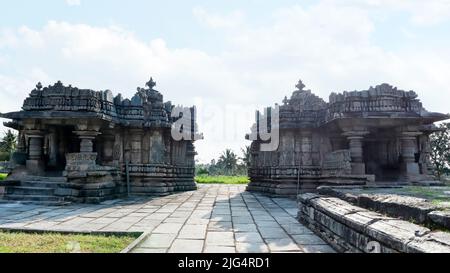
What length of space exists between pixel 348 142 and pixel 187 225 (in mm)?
7565

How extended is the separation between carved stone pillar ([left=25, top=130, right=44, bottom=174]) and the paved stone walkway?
2423 mm

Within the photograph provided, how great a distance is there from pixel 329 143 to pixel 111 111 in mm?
8090

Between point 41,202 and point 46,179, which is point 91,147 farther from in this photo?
point 41,202

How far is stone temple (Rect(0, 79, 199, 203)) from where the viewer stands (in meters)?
10.1

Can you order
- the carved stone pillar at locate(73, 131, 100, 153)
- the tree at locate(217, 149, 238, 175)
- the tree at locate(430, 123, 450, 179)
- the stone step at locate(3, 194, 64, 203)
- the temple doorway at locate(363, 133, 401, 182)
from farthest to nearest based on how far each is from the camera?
the tree at locate(217, 149, 238, 175), the tree at locate(430, 123, 450, 179), the temple doorway at locate(363, 133, 401, 182), the carved stone pillar at locate(73, 131, 100, 153), the stone step at locate(3, 194, 64, 203)

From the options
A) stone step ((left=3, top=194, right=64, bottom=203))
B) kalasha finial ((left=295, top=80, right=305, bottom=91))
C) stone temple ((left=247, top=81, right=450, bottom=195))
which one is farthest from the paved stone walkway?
kalasha finial ((left=295, top=80, right=305, bottom=91))

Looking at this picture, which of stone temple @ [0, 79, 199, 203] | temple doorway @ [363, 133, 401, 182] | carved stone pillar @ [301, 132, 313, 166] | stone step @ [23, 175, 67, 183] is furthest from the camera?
carved stone pillar @ [301, 132, 313, 166]

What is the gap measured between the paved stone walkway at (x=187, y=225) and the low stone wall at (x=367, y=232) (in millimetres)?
237

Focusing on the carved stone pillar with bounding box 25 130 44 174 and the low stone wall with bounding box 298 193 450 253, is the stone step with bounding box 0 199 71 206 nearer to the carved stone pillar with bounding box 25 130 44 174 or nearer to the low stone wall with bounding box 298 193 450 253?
the carved stone pillar with bounding box 25 130 44 174

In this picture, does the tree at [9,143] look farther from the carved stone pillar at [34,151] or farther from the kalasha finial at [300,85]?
the kalasha finial at [300,85]

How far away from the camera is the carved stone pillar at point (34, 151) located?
36.4ft

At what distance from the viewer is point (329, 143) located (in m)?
12.7

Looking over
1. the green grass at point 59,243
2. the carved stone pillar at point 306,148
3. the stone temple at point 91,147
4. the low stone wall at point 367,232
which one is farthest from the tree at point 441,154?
the green grass at point 59,243
